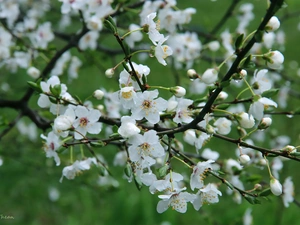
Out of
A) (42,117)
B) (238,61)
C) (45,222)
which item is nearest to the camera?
(238,61)

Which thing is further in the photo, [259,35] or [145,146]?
[145,146]

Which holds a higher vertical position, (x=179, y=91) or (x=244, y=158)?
(x=179, y=91)

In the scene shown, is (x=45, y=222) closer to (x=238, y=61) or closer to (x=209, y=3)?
(x=238, y=61)

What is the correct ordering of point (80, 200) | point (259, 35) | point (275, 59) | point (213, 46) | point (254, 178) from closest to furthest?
point (259, 35) < point (275, 59) < point (254, 178) < point (213, 46) < point (80, 200)

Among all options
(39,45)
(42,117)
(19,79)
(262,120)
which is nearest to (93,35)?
(39,45)

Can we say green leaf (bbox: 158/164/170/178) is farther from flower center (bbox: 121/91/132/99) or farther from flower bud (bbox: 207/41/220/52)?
flower bud (bbox: 207/41/220/52)

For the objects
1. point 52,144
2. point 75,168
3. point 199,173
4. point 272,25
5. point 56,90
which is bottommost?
point 75,168

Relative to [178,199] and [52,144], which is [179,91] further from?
[52,144]

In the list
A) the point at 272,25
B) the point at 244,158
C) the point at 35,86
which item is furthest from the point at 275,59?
the point at 35,86

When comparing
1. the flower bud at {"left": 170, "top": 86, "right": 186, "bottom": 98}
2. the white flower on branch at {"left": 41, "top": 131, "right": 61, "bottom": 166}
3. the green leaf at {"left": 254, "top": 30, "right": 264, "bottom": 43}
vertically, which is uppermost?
the green leaf at {"left": 254, "top": 30, "right": 264, "bottom": 43}

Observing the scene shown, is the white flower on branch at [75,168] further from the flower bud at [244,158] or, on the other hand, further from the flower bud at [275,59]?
the flower bud at [275,59]

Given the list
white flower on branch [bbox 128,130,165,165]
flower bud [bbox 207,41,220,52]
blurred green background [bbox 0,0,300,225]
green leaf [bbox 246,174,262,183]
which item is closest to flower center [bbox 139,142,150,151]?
white flower on branch [bbox 128,130,165,165]
